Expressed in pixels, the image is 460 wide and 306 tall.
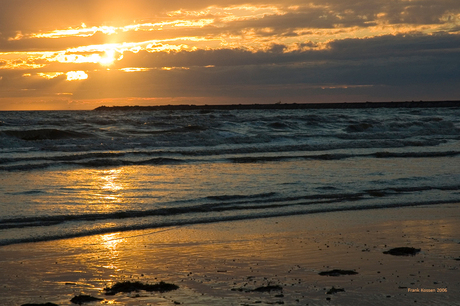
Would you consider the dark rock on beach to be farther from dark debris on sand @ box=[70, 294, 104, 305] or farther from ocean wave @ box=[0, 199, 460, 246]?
ocean wave @ box=[0, 199, 460, 246]

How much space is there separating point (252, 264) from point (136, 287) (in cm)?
158

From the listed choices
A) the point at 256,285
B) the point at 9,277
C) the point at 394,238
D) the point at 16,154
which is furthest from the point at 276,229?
the point at 16,154

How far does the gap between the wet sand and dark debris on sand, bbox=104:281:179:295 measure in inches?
3.6

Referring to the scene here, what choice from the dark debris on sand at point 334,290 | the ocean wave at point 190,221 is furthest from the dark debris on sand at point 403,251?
the ocean wave at point 190,221

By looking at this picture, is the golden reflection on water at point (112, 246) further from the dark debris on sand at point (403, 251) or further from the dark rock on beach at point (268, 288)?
the dark debris on sand at point (403, 251)

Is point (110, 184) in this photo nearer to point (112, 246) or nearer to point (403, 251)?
point (112, 246)

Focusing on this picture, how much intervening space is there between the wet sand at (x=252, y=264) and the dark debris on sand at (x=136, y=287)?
0.09 metres

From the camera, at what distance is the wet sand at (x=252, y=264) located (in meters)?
5.12

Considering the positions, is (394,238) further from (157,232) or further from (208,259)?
(157,232)

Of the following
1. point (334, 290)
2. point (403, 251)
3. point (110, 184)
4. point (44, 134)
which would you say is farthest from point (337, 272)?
point (44, 134)

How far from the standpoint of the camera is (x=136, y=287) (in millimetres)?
5363

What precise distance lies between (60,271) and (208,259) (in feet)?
6.03

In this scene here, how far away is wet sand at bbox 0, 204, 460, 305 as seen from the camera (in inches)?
202

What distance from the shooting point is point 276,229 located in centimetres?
831
